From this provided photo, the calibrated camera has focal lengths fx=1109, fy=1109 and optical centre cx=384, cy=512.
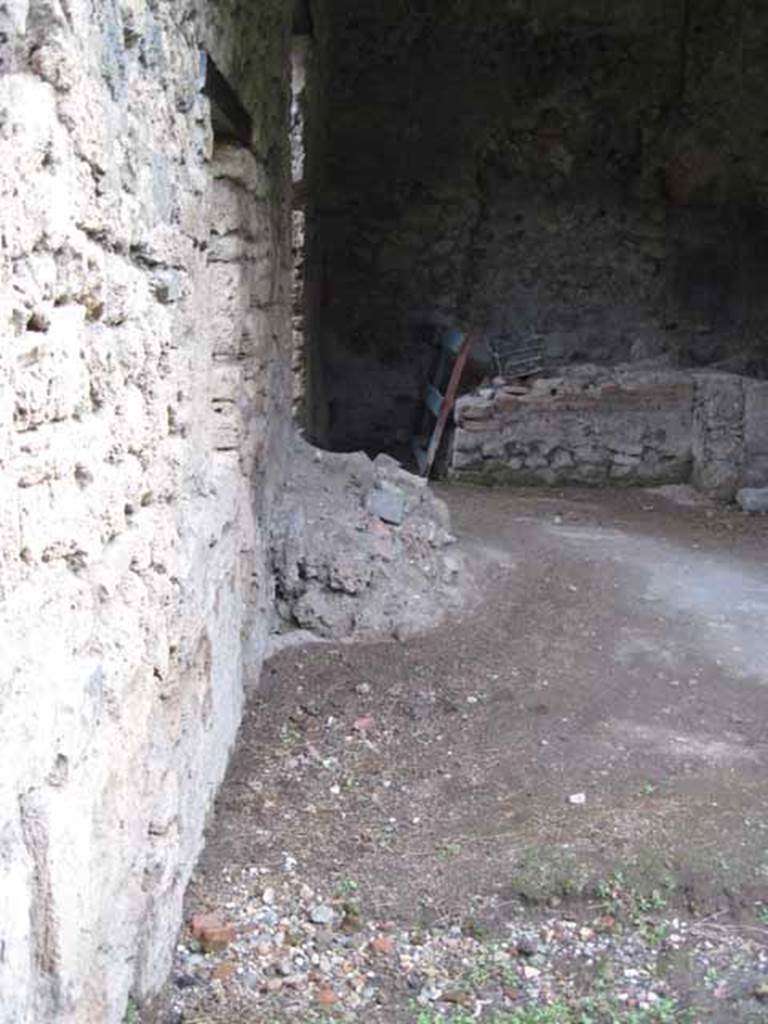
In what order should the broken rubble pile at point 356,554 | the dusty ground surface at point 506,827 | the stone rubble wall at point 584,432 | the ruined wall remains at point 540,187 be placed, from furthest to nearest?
1. the ruined wall remains at point 540,187
2. the stone rubble wall at point 584,432
3. the broken rubble pile at point 356,554
4. the dusty ground surface at point 506,827

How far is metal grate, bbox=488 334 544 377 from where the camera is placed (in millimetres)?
9516

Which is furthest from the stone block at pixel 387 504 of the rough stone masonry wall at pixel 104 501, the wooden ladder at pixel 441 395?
the wooden ladder at pixel 441 395

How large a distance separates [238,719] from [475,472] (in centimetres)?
505

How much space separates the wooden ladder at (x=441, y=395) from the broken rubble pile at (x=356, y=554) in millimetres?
3522

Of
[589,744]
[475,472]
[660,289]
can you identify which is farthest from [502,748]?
[660,289]

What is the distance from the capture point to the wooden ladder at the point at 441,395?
30.2 feet

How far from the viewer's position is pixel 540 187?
9.63 m

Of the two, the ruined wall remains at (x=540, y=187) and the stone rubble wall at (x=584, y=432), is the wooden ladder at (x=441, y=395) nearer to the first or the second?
the ruined wall remains at (x=540, y=187)

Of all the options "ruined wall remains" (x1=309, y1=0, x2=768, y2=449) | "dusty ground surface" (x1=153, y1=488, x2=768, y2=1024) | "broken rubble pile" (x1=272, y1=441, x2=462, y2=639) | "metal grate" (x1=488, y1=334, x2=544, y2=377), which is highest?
"ruined wall remains" (x1=309, y1=0, x2=768, y2=449)

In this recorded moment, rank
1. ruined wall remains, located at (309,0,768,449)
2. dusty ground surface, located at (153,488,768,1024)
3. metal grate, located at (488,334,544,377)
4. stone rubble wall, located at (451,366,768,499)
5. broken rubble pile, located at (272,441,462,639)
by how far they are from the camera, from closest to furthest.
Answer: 1. dusty ground surface, located at (153,488,768,1024)
2. broken rubble pile, located at (272,441,462,639)
3. stone rubble wall, located at (451,366,768,499)
4. ruined wall remains, located at (309,0,768,449)
5. metal grate, located at (488,334,544,377)

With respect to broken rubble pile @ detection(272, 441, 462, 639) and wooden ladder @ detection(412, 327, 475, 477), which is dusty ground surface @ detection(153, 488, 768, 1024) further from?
wooden ladder @ detection(412, 327, 475, 477)

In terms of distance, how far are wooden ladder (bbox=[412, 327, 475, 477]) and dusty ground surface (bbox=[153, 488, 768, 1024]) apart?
13.2 ft

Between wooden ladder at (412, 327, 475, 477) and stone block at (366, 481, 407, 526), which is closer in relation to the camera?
stone block at (366, 481, 407, 526)

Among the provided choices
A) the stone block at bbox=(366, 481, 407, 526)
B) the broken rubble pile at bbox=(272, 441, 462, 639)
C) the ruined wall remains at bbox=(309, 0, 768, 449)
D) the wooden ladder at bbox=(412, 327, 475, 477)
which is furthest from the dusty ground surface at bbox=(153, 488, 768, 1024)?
the ruined wall remains at bbox=(309, 0, 768, 449)
